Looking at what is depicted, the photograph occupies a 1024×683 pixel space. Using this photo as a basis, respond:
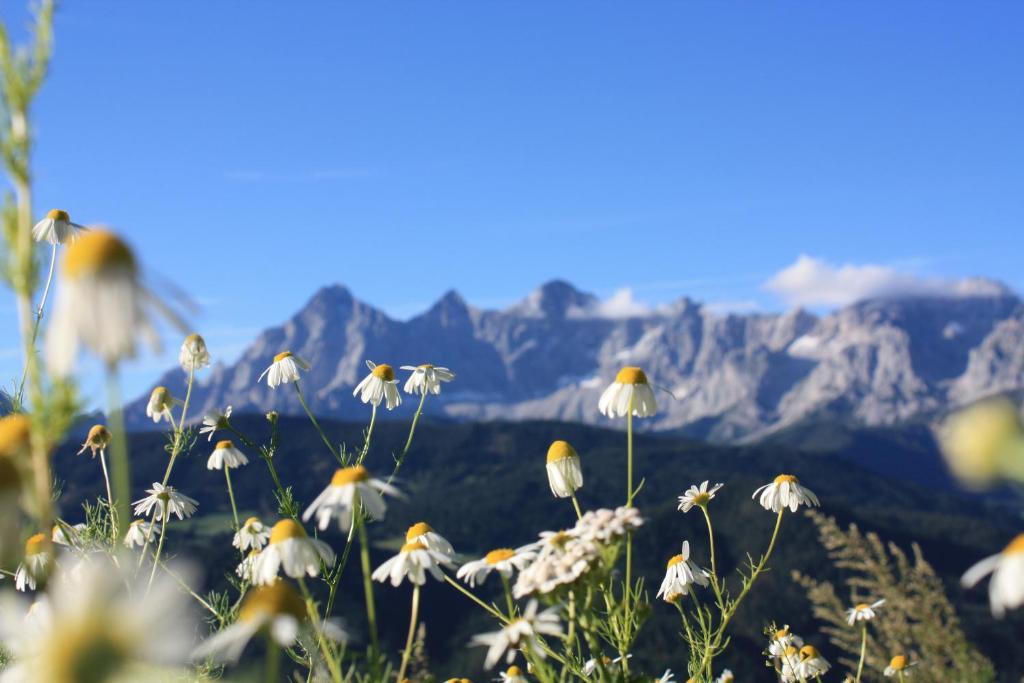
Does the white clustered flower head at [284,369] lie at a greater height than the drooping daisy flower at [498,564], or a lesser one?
greater

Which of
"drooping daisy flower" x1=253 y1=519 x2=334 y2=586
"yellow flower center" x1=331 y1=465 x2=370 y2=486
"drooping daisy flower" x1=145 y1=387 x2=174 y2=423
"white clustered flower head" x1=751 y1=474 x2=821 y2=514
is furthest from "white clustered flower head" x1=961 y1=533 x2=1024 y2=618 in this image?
"drooping daisy flower" x1=145 y1=387 x2=174 y2=423

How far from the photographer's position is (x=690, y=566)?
7.09m

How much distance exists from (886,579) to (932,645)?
78 cm

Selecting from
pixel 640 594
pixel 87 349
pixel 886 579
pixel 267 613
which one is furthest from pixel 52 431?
pixel 886 579

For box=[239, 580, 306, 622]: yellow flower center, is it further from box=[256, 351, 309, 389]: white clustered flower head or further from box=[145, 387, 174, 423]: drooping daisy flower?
box=[256, 351, 309, 389]: white clustered flower head

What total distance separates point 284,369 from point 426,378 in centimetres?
122

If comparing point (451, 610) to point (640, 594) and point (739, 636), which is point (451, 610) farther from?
point (640, 594)

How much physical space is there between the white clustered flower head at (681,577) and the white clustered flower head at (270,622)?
3899mm

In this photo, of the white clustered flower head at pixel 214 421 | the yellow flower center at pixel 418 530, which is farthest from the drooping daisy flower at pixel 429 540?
the white clustered flower head at pixel 214 421

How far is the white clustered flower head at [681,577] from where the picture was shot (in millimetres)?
6645

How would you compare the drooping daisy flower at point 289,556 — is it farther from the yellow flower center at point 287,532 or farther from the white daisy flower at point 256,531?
the white daisy flower at point 256,531

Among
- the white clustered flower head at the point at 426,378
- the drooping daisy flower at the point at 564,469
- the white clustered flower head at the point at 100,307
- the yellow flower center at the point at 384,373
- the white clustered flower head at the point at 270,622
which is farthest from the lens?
the yellow flower center at the point at 384,373

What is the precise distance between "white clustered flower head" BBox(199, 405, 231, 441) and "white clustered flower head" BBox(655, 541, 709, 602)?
10.6 feet

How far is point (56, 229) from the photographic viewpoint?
20.6ft
